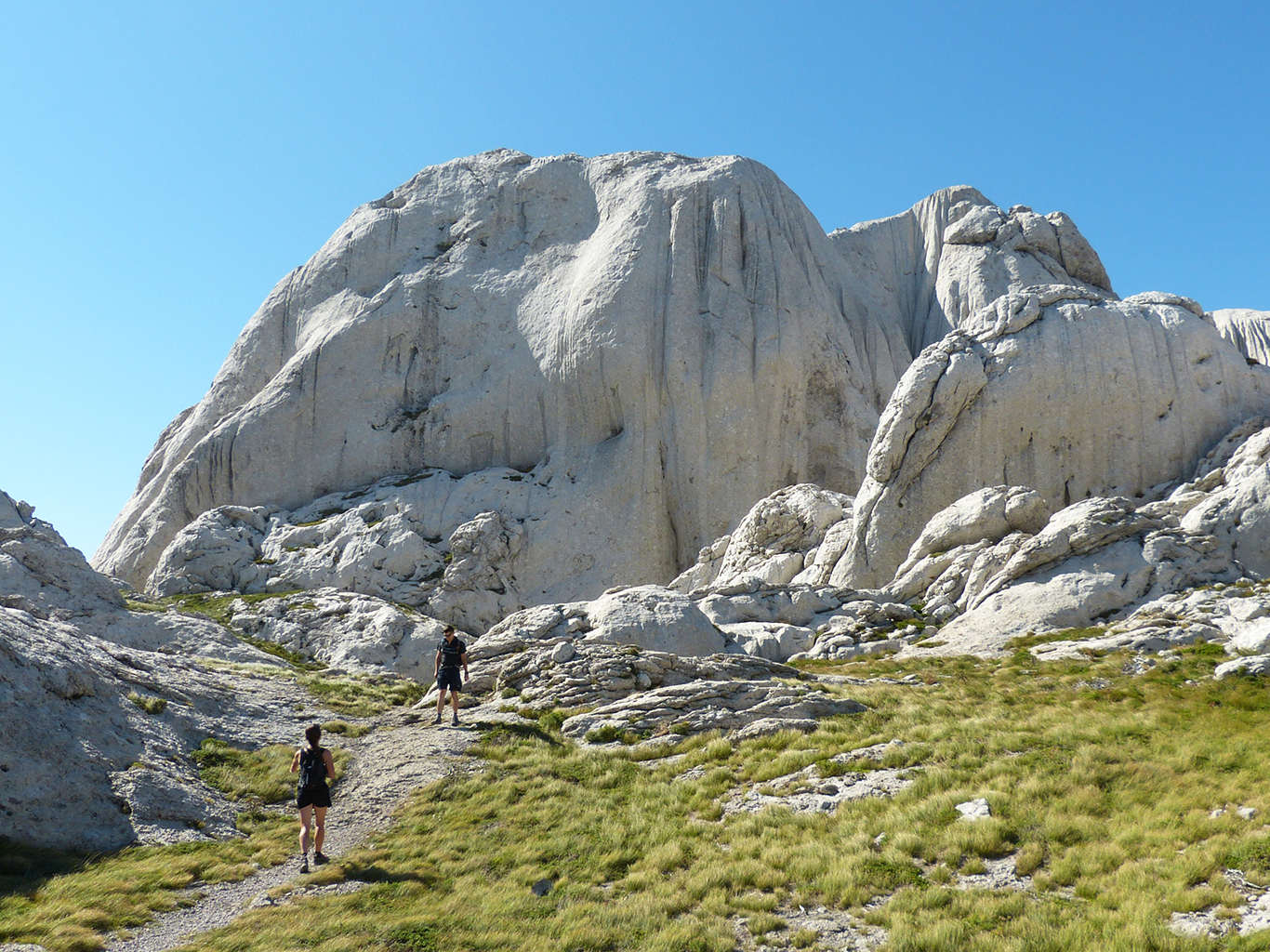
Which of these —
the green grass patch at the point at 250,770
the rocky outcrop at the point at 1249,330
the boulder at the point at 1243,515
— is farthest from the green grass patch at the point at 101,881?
the rocky outcrop at the point at 1249,330

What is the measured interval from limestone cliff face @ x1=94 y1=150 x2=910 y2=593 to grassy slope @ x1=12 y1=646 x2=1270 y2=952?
39.3 metres

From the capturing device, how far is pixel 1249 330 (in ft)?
313

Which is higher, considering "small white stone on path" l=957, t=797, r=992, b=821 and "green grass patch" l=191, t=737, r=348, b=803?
"green grass patch" l=191, t=737, r=348, b=803

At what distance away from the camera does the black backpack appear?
18.0 metres

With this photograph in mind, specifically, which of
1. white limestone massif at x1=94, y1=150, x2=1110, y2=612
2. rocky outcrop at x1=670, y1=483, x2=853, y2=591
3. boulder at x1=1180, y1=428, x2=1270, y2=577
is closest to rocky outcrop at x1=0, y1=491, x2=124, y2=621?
white limestone massif at x1=94, y1=150, x2=1110, y2=612

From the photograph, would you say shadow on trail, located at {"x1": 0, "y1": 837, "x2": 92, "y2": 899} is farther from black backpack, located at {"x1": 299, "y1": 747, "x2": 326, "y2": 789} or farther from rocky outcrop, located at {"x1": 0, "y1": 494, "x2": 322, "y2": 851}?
black backpack, located at {"x1": 299, "y1": 747, "x2": 326, "y2": 789}

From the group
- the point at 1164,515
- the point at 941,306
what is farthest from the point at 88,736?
the point at 941,306

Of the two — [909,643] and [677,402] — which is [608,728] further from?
[677,402]

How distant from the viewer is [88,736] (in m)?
20.8

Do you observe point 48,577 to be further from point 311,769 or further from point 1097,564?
point 1097,564

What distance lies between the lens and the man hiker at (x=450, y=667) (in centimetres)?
2714

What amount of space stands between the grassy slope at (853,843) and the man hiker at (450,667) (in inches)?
143

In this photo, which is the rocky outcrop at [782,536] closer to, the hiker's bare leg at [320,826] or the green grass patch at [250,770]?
the green grass patch at [250,770]

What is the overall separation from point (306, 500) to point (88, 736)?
167 ft
